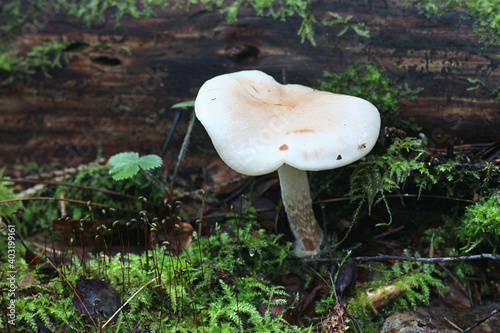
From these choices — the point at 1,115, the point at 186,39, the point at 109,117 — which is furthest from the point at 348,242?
the point at 1,115

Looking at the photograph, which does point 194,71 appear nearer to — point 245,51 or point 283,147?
point 245,51

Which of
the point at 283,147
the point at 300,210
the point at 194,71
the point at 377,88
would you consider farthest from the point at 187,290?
the point at 377,88

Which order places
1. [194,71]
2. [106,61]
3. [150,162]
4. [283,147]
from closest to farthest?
[283,147], [150,162], [194,71], [106,61]

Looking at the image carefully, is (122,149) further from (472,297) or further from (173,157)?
(472,297)

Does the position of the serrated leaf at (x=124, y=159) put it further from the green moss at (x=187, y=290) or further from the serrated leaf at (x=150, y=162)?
the green moss at (x=187, y=290)

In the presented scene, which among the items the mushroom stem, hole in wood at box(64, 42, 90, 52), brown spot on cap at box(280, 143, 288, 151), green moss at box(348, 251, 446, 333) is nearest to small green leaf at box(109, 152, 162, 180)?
the mushroom stem

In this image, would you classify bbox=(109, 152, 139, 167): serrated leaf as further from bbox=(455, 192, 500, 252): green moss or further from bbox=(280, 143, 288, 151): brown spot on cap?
bbox=(455, 192, 500, 252): green moss
